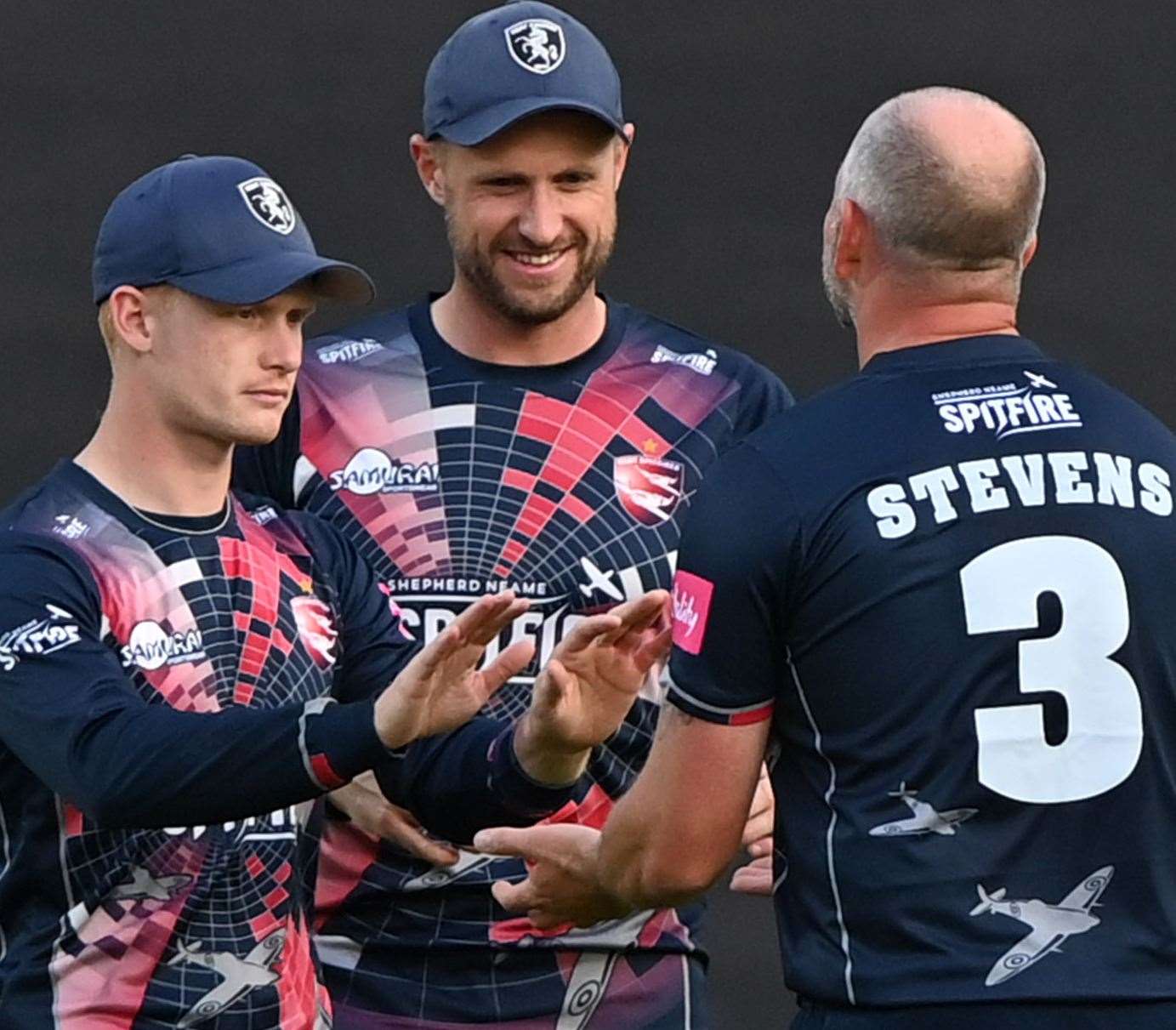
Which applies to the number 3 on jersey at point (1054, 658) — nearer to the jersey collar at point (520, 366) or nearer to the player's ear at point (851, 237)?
the player's ear at point (851, 237)

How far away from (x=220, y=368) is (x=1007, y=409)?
2.55 feet

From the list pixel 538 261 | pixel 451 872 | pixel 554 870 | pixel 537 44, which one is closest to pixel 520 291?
pixel 538 261

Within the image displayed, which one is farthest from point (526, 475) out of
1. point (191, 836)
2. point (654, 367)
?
point (191, 836)

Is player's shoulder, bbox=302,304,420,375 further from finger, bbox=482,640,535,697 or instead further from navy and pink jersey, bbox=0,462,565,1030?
finger, bbox=482,640,535,697

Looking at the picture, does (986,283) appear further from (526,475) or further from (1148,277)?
(1148,277)

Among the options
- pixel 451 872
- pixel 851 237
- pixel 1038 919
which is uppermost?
pixel 851 237

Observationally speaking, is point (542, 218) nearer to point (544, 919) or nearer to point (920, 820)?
point (544, 919)

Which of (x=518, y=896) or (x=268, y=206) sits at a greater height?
(x=268, y=206)

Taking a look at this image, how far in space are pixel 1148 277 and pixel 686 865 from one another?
226cm

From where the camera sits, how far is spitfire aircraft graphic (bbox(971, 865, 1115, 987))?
2266mm

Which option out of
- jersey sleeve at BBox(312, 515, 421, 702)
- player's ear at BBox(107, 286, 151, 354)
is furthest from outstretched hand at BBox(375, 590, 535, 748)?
player's ear at BBox(107, 286, 151, 354)

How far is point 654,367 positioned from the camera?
3141mm

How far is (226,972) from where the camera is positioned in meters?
2.56

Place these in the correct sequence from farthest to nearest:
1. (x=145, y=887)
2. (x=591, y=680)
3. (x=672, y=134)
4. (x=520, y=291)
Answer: (x=672, y=134), (x=520, y=291), (x=591, y=680), (x=145, y=887)
